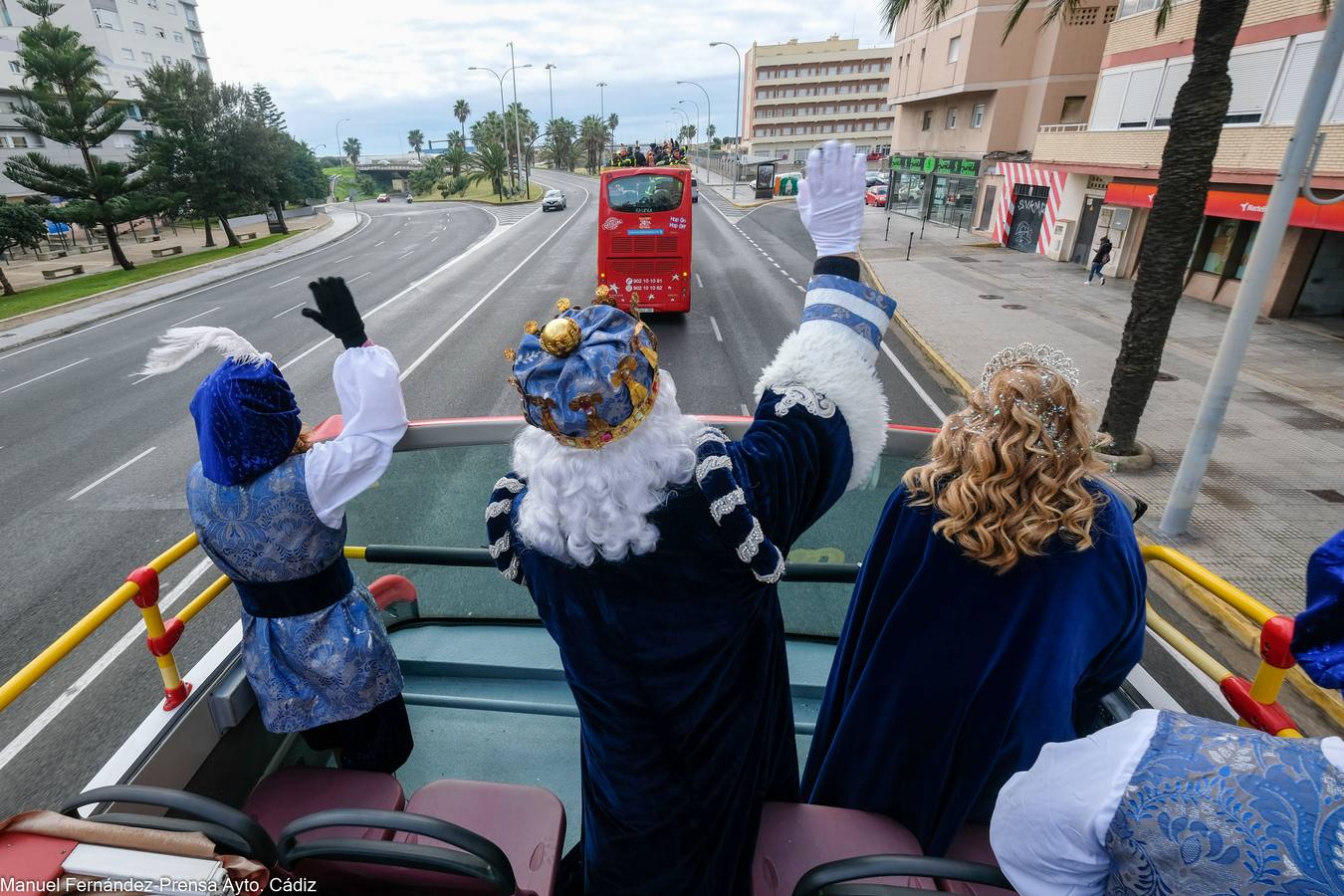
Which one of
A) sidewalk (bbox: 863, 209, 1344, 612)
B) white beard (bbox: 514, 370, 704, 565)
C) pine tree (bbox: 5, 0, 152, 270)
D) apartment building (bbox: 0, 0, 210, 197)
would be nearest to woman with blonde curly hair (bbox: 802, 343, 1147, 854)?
white beard (bbox: 514, 370, 704, 565)

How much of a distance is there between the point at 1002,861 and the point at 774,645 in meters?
0.74

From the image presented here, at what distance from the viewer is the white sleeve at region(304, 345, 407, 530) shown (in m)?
1.99

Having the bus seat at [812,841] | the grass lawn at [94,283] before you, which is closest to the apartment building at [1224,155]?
the bus seat at [812,841]

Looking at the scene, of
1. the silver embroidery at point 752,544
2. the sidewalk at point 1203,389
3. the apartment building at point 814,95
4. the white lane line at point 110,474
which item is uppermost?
the apartment building at point 814,95

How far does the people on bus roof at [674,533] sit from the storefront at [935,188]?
3180 cm

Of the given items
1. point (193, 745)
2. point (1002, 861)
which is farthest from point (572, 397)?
point (193, 745)

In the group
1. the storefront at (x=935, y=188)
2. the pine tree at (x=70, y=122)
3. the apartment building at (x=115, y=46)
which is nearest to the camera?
the pine tree at (x=70, y=122)

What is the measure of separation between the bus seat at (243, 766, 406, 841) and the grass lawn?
24.3m

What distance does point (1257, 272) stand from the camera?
583 centimetres

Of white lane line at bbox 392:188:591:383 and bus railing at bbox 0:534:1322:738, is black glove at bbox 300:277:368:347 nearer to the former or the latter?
bus railing at bbox 0:534:1322:738

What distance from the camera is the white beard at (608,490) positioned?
4.43 ft

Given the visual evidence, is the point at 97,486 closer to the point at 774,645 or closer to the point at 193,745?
the point at 193,745

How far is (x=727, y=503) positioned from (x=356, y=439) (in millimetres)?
1258

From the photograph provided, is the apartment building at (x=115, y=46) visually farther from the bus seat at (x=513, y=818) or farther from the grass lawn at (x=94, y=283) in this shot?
the bus seat at (x=513, y=818)
